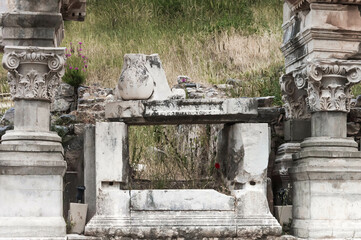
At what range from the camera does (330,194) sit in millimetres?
7691

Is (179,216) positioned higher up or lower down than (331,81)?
lower down

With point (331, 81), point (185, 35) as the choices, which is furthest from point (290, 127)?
point (185, 35)

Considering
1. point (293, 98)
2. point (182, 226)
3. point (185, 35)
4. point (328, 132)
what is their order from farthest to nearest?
point (185, 35) < point (293, 98) < point (328, 132) < point (182, 226)

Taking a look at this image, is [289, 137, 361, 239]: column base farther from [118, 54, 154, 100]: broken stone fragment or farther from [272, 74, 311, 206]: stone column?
[118, 54, 154, 100]: broken stone fragment

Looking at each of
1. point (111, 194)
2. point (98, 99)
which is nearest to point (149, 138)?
point (98, 99)

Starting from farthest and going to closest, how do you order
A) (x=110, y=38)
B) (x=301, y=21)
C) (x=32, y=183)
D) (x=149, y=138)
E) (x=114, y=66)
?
(x=110, y=38) → (x=114, y=66) → (x=149, y=138) → (x=301, y=21) → (x=32, y=183)

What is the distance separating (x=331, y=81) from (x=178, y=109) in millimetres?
1862

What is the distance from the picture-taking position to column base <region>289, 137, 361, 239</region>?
25.1 feet

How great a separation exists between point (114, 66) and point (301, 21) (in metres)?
7.21

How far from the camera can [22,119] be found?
7484 millimetres

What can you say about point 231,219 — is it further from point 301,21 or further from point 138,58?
point 301,21

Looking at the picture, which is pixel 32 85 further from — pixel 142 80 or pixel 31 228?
pixel 31 228

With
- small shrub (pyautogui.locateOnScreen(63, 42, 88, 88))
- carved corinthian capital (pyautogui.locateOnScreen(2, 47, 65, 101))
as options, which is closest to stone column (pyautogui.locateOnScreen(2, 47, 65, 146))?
carved corinthian capital (pyautogui.locateOnScreen(2, 47, 65, 101))

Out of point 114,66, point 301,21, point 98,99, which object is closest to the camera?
point 301,21
